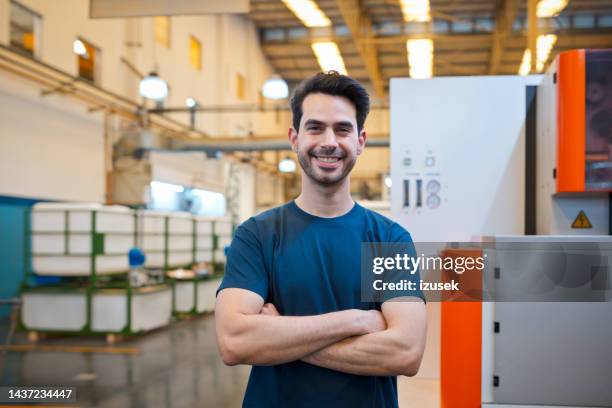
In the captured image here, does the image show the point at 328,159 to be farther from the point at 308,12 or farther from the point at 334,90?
the point at 308,12

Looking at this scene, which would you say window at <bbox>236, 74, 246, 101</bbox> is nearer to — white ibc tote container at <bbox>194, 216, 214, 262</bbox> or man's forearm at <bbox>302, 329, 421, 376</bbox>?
white ibc tote container at <bbox>194, 216, 214, 262</bbox>

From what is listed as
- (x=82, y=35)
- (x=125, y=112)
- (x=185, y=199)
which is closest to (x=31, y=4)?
(x=82, y=35)

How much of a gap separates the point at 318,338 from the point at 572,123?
218 cm

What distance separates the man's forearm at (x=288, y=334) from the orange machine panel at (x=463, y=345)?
1473 millimetres

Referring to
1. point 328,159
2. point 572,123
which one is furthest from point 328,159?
point 572,123

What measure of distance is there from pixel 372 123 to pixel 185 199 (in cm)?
825

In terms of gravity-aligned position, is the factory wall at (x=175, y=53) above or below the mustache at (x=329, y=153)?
above

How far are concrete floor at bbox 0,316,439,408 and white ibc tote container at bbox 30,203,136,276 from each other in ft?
3.26

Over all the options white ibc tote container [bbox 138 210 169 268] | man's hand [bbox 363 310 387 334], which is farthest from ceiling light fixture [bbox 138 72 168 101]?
man's hand [bbox 363 310 387 334]

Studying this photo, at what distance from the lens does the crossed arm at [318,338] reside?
1686mm

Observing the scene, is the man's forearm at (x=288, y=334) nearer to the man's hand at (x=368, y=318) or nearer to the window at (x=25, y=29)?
the man's hand at (x=368, y=318)

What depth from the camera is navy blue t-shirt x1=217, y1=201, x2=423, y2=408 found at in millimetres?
1729

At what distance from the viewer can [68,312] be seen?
8031 mm

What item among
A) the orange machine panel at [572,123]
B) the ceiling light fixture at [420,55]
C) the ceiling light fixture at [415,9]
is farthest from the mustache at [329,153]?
the ceiling light fixture at [420,55]
